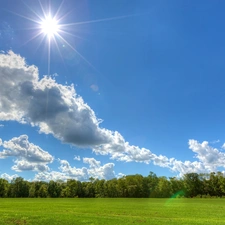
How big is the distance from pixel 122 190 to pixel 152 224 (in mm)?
162750

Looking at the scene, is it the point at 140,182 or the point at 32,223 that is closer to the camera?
the point at 32,223

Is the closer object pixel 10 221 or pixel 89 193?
pixel 10 221

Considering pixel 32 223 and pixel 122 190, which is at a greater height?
pixel 122 190

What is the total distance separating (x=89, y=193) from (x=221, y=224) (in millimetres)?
176035

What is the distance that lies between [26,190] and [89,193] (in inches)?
1918

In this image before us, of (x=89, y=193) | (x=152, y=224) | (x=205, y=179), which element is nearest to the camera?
(x=152, y=224)

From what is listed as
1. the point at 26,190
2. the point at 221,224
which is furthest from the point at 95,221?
the point at 26,190

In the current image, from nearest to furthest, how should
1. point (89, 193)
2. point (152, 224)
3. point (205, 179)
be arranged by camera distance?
1. point (152, 224)
2. point (205, 179)
3. point (89, 193)

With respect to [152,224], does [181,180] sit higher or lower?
higher

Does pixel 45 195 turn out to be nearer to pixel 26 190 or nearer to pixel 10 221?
pixel 26 190

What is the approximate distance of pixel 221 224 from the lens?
30828mm

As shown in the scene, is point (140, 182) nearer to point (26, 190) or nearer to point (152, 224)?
point (26, 190)

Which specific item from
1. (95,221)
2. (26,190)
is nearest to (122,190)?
(26,190)

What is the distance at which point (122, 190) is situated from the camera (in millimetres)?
186625
